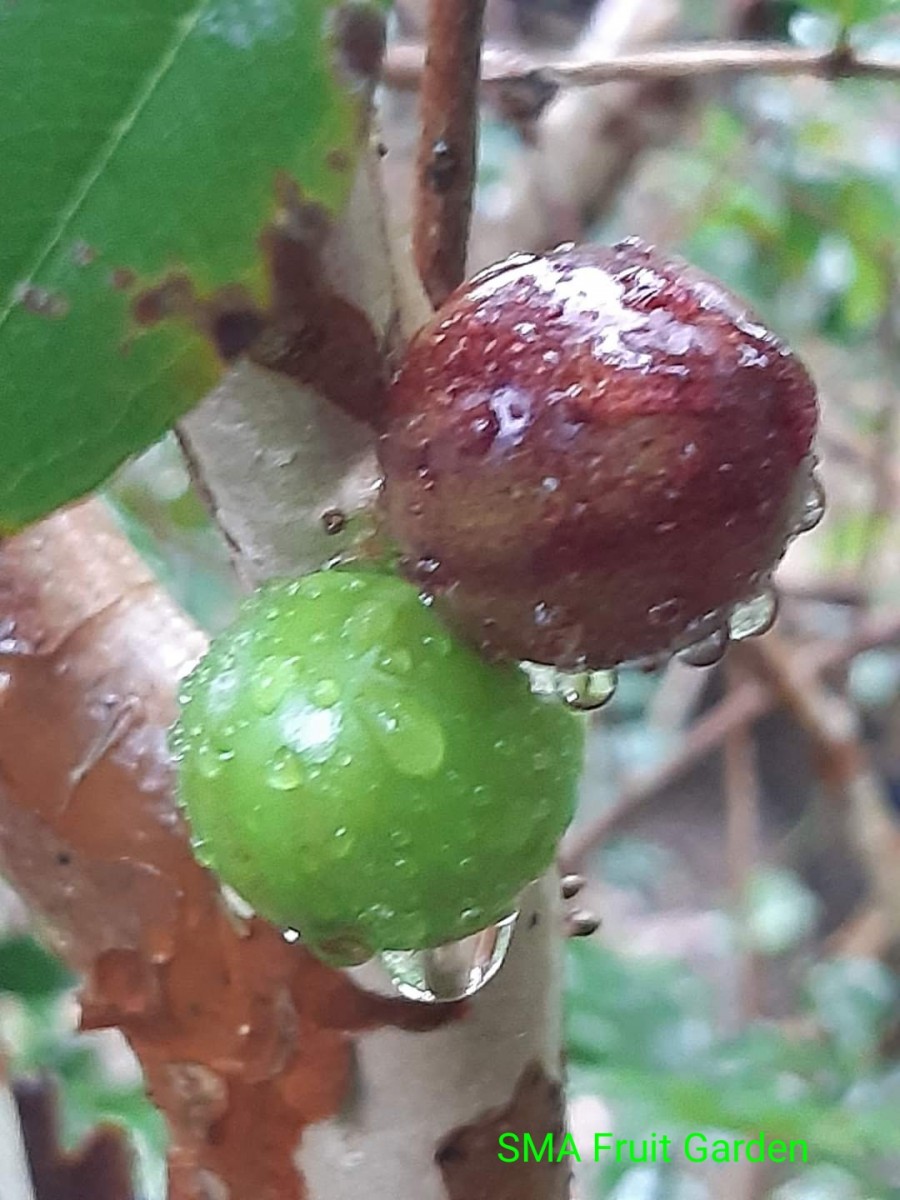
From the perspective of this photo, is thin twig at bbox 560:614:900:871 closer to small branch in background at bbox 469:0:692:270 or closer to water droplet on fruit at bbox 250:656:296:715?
small branch in background at bbox 469:0:692:270

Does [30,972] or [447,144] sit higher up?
[447,144]

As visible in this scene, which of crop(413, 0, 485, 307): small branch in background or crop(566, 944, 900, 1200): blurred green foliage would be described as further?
crop(566, 944, 900, 1200): blurred green foliage

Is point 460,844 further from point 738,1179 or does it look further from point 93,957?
point 738,1179

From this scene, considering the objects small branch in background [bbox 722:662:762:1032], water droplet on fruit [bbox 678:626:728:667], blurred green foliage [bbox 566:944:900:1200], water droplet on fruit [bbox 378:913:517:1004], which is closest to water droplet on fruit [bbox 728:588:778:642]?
water droplet on fruit [bbox 678:626:728:667]

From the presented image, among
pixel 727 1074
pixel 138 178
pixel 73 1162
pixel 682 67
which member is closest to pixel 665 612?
pixel 138 178

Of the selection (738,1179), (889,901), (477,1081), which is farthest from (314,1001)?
(889,901)

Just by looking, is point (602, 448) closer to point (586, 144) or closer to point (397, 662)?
point (397, 662)
